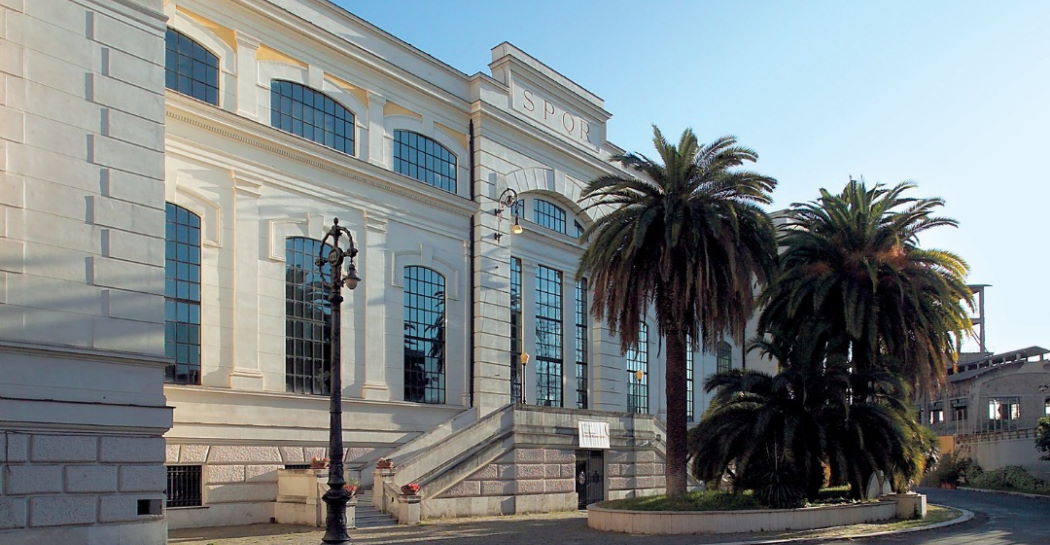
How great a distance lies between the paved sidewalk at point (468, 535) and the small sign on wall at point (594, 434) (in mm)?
6772

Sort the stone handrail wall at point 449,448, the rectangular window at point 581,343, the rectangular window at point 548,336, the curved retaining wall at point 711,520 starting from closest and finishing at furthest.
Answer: the curved retaining wall at point 711,520 → the stone handrail wall at point 449,448 → the rectangular window at point 548,336 → the rectangular window at point 581,343

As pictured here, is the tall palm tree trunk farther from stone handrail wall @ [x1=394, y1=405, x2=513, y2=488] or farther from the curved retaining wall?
stone handrail wall @ [x1=394, y1=405, x2=513, y2=488]

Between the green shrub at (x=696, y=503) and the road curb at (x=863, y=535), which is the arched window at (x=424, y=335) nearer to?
the green shrub at (x=696, y=503)

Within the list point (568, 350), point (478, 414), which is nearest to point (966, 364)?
point (568, 350)

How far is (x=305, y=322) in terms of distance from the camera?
2850cm

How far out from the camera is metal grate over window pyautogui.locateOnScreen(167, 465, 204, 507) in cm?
2408

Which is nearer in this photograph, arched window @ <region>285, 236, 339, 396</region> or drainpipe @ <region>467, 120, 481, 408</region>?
arched window @ <region>285, 236, 339, 396</region>

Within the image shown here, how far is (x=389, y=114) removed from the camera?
1278 inches

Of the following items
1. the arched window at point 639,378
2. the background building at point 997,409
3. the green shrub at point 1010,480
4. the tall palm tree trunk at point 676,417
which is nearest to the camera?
the tall palm tree trunk at point 676,417

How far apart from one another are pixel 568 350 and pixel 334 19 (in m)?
16.8

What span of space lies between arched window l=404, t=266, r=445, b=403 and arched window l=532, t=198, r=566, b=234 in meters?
6.89

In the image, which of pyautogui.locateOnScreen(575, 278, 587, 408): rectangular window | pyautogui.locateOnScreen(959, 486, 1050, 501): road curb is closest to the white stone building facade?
pyautogui.locateOnScreen(575, 278, 587, 408): rectangular window

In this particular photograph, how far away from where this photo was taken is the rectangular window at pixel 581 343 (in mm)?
40375

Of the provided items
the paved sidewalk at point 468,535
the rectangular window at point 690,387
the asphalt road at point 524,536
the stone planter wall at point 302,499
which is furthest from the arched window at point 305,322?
the rectangular window at point 690,387
